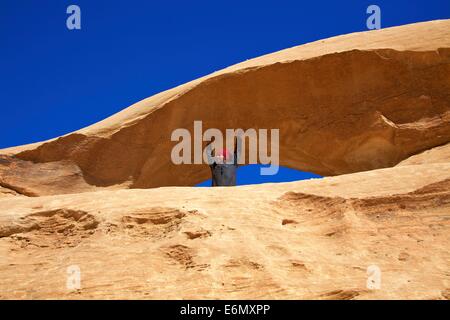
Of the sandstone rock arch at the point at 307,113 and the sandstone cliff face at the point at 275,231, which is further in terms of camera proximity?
the sandstone rock arch at the point at 307,113

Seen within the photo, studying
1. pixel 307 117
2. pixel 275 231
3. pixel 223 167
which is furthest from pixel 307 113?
pixel 275 231

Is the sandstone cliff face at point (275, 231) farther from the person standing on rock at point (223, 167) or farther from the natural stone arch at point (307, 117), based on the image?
the person standing on rock at point (223, 167)

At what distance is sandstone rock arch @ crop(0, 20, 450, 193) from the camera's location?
42.3ft

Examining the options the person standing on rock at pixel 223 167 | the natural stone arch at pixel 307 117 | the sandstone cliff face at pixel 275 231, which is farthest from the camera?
the person standing on rock at pixel 223 167

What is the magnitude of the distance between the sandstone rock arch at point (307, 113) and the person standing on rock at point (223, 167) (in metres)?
1.00

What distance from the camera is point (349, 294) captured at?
4.70 m

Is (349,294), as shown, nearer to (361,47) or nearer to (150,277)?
(150,277)

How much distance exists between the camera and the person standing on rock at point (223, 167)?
44.1 feet

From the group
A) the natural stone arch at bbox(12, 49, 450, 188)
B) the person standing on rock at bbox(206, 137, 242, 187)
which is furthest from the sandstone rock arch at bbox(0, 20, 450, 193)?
the person standing on rock at bbox(206, 137, 242, 187)

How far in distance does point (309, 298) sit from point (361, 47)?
1025 centimetres

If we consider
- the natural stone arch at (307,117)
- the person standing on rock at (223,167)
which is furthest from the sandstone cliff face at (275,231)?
the person standing on rock at (223,167)

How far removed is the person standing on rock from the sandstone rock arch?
1003mm

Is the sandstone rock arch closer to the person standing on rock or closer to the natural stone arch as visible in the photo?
the natural stone arch
